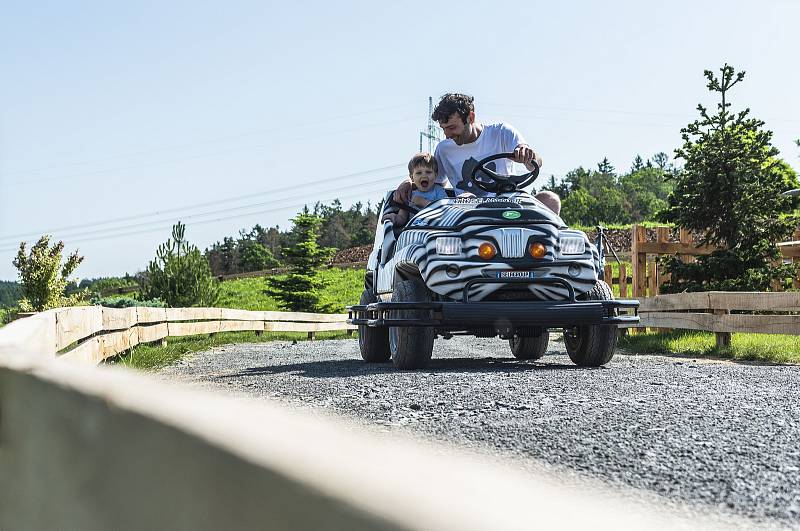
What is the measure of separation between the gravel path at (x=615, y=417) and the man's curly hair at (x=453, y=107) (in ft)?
9.25

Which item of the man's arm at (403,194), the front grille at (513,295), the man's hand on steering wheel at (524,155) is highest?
the man's hand on steering wheel at (524,155)

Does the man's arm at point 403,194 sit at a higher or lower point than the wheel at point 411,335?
higher

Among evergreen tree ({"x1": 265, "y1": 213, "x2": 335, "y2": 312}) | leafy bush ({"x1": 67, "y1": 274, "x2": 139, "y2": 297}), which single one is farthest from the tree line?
evergreen tree ({"x1": 265, "y1": 213, "x2": 335, "y2": 312})

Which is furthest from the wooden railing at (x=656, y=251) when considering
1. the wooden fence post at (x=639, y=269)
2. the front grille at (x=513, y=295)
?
the front grille at (x=513, y=295)

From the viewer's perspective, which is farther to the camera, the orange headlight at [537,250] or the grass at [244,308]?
the grass at [244,308]

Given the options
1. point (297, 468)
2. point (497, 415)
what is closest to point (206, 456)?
point (297, 468)

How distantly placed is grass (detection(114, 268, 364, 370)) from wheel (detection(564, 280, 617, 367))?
14.7 feet

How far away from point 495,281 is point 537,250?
1.58ft

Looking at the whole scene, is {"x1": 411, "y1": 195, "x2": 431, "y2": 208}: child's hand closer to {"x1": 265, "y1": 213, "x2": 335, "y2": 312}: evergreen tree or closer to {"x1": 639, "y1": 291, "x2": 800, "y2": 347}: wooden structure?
{"x1": 639, "y1": 291, "x2": 800, "y2": 347}: wooden structure

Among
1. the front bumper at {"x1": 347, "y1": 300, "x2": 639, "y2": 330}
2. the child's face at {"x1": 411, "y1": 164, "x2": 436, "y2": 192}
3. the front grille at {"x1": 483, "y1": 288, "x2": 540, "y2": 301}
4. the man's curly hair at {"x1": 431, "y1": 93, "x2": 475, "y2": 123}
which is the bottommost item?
the front bumper at {"x1": 347, "y1": 300, "x2": 639, "y2": 330}

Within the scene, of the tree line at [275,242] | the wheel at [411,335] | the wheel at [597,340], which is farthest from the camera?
the tree line at [275,242]

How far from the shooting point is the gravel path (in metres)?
2.96

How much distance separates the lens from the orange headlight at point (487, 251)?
7.48 meters

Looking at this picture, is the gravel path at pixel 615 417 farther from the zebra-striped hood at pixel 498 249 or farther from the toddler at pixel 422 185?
the toddler at pixel 422 185
